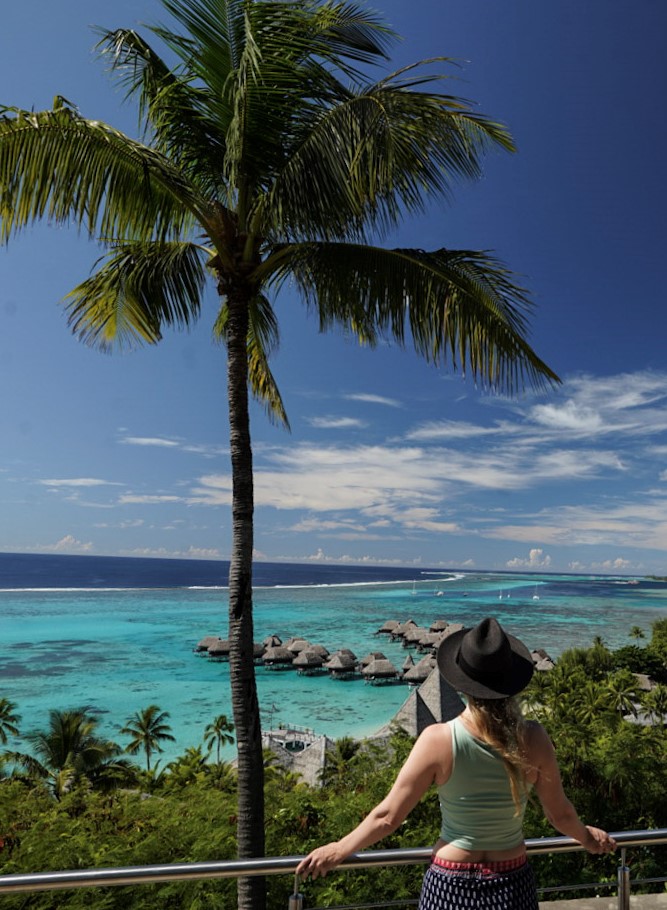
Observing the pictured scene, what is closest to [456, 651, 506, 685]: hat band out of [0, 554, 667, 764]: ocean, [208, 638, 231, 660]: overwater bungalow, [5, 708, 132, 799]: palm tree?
[5, 708, 132, 799]: palm tree

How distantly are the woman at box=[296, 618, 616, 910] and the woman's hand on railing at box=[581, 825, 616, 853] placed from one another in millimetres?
256

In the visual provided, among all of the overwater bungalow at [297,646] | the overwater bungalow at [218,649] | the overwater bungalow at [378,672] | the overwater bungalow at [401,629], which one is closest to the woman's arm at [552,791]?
the overwater bungalow at [378,672]

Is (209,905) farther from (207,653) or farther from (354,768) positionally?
(207,653)

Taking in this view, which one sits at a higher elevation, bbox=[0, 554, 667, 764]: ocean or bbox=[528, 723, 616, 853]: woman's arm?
bbox=[528, 723, 616, 853]: woman's arm

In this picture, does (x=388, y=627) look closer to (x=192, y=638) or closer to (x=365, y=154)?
(x=192, y=638)

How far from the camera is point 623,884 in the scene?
247cm

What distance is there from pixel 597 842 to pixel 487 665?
2.91 feet

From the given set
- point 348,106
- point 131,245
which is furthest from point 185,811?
point 348,106

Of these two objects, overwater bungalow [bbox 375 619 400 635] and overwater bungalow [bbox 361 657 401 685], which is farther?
overwater bungalow [bbox 375 619 400 635]

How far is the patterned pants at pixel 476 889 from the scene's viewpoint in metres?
1.66

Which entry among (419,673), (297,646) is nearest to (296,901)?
(419,673)

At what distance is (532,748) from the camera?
161cm

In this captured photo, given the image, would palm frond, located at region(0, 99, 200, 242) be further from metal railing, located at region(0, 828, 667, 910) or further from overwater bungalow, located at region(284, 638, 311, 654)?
overwater bungalow, located at region(284, 638, 311, 654)

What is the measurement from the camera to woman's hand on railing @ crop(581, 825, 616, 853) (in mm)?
1938
